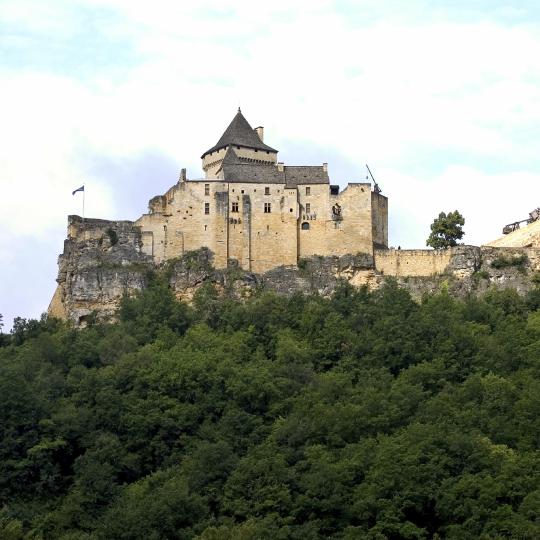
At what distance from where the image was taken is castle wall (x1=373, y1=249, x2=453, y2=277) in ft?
254

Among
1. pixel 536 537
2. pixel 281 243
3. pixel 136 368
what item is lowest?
pixel 536 537

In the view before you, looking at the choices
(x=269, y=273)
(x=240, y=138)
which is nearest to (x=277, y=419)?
(x=269, y=273)

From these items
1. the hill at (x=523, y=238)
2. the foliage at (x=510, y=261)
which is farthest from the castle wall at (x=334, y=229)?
the hill at (x=523, y=238)

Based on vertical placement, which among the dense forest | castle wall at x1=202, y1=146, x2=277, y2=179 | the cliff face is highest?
castle wall at x1=202, y1=146, x2=277, y2=179

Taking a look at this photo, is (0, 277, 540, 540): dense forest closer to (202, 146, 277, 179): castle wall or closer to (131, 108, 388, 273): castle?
(131, 108, 388, 273): castle

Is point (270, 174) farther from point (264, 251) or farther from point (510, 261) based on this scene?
point (510, 261)

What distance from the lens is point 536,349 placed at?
68438mm

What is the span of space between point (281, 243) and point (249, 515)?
22.6 meters

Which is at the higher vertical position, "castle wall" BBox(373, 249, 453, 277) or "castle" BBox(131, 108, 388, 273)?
"castle" BBox(131, 108, 388, 273)

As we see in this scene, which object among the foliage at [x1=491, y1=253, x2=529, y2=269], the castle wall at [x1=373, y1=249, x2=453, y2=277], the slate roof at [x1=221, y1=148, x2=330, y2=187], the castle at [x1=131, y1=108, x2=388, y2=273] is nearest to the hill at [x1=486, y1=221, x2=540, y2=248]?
the foliage at [x1=491, y1=253, x2=529, y2=269]

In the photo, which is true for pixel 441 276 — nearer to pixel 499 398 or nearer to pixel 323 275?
pixel 323 275

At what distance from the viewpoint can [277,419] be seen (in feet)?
209

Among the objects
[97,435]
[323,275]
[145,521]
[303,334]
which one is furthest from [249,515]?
[323,275]

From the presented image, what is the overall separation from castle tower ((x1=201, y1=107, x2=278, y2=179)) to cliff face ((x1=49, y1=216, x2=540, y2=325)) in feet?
16.5
